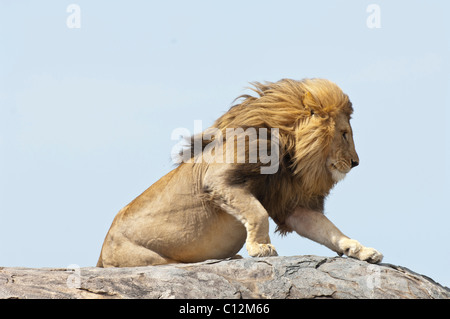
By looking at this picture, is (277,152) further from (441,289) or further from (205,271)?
(441,289)

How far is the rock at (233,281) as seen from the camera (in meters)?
5.82

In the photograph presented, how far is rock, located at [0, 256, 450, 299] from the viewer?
582 centimetres

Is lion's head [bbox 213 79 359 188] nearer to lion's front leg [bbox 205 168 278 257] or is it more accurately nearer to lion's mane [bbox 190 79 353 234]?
lion's mane [bbox 190 79 353 234]

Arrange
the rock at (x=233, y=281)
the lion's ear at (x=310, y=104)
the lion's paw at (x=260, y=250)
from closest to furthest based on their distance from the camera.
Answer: the rock at (x=233, y=281) < the lion's paw at (x=260, y=250) < the lion's ear at (x=310, y=104)

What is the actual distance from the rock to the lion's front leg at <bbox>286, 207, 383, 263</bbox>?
116 mm

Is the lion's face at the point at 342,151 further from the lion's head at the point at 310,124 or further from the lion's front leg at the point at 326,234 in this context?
the lion's front leg at the point at 326,234

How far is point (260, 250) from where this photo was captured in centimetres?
636

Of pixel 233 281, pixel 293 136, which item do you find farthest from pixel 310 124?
pixel 233 281

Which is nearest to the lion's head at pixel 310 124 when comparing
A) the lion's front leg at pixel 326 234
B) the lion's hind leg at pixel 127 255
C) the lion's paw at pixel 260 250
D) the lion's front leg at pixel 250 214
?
the lion's front leg at pixel 326 234

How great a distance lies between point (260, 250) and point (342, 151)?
4.32 feet

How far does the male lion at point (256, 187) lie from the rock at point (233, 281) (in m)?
0.35

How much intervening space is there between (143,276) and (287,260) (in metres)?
1.27

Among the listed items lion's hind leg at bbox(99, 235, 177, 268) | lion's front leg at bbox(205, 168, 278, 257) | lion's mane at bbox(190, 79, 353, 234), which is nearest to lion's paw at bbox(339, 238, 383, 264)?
lion's mane at bbox(190, 79, 353, 234)

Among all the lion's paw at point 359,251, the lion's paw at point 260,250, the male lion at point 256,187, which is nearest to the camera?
the lion's paw at point 260,250
